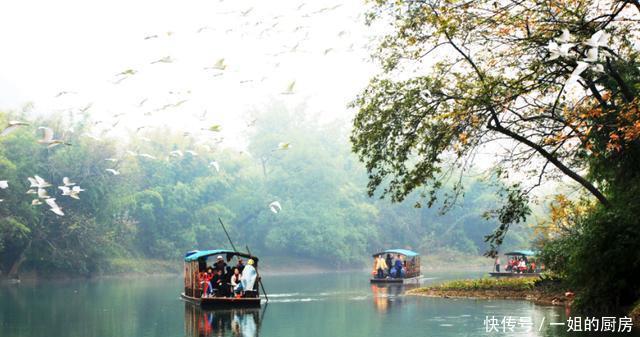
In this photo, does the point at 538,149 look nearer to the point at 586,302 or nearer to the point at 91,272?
the point at 586,302

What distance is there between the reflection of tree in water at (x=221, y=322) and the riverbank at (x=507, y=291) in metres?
8.73

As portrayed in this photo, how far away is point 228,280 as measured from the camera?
28219mm

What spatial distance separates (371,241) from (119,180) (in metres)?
31.0

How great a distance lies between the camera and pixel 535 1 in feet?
52.1

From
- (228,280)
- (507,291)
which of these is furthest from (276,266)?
(228,280)

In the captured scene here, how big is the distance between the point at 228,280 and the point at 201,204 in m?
46.5

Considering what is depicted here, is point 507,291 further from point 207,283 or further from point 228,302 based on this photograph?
point 207,283

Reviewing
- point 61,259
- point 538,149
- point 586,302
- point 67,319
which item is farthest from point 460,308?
point 61,259

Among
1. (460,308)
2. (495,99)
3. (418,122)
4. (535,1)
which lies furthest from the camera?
(460,308)

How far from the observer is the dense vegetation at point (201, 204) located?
56.5 m

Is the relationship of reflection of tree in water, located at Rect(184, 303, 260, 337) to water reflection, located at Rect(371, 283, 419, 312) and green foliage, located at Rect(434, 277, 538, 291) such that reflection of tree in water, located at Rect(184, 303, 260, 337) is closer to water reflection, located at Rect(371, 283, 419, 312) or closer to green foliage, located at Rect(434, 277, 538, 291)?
water reflection, located at Rect(371, 283, 419, 312)

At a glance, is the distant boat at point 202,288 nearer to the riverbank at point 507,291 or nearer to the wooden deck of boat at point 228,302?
the wooden deck of boat at point 228,302

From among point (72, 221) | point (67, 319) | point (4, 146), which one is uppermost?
point (4, 146)

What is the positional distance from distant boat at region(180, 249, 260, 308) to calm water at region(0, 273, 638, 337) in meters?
0.41
